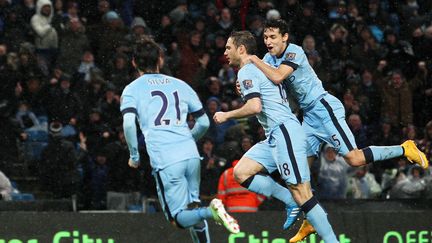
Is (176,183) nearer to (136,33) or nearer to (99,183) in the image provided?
(99,183)

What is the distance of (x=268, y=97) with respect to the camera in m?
10.6

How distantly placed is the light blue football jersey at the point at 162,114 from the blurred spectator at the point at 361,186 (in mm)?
7160

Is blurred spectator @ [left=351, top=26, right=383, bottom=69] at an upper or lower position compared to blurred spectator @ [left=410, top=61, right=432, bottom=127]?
upper

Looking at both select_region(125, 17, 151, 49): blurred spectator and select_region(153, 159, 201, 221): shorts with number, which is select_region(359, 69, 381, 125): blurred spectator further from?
select_region(153, 159, 201, 221): shorts with number

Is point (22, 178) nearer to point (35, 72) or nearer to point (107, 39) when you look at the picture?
point (35, 72)

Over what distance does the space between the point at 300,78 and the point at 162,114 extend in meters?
1.84

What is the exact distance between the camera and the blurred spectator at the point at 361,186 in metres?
16.6

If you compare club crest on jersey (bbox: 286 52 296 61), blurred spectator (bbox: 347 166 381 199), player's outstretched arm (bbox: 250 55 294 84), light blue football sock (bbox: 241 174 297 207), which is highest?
club crest on jersey (bbox: 286 52 296 61)

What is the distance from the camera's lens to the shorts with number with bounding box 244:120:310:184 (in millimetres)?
10539

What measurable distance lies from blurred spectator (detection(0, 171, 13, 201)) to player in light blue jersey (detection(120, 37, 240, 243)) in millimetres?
5411

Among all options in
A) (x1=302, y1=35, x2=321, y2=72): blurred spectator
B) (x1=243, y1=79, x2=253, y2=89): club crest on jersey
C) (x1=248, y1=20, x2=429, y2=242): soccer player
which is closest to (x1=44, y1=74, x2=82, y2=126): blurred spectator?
(x1=302, y1=35, x2=321, y2=72): blurred spectator

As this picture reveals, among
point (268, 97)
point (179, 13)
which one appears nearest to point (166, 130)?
point (268, 97)

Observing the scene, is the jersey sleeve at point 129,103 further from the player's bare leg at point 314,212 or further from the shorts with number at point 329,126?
the shorts with number at point 329,126

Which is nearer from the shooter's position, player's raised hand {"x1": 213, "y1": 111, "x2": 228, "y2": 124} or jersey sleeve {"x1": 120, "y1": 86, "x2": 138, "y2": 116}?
jersey sleeve {"x1": 120, "y1": 86, "x2": 138, "y2": 116}
